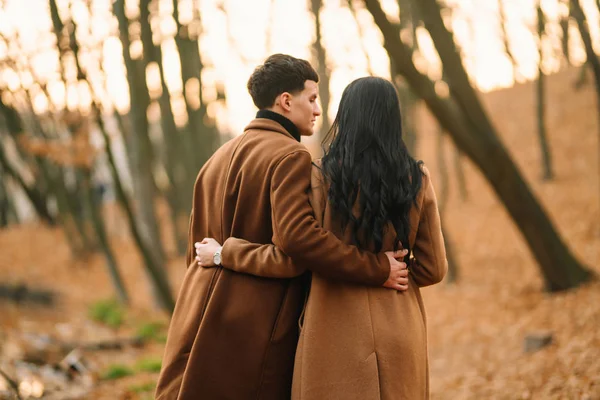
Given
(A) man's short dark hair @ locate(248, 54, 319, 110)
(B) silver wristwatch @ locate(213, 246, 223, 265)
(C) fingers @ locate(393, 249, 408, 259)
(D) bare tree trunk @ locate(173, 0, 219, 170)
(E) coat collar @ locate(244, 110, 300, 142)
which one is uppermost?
(D) bare tree trunk @ locate(173, 0, 219, 170)

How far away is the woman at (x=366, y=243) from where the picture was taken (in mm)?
2770

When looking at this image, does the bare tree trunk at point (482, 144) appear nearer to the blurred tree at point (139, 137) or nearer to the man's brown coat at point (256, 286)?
the man's brown coat at point (256, 286)

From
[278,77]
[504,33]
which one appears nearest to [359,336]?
[278,77]

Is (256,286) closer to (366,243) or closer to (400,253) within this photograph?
(366,243)

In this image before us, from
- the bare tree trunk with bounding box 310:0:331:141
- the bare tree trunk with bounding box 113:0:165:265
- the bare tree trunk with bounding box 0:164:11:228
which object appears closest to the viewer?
the bare tree trunk with bounding box 113:0:165:265

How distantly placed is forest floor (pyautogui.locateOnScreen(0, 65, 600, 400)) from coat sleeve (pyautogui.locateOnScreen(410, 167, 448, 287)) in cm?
261

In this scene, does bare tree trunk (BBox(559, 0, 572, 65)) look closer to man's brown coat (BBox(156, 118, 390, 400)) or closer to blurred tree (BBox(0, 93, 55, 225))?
blurred tree (BBox(0, 93, 55, 225))

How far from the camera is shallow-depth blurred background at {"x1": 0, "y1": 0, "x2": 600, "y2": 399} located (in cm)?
717

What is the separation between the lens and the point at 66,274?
20.0m

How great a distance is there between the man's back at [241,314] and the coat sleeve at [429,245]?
0.58 m

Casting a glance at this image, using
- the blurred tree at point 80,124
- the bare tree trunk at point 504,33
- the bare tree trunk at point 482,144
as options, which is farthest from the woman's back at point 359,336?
the bare tree trunk at point 504,33

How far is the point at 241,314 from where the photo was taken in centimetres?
293

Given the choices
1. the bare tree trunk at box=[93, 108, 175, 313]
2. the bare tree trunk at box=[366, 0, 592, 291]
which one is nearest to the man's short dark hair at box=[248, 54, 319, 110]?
the bare tree trunk at box=[366, 0, 592, 291]

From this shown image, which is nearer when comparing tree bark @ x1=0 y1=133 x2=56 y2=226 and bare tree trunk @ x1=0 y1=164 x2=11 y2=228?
tree bark @ x1=0 y1=133 x2=56 y2=226
